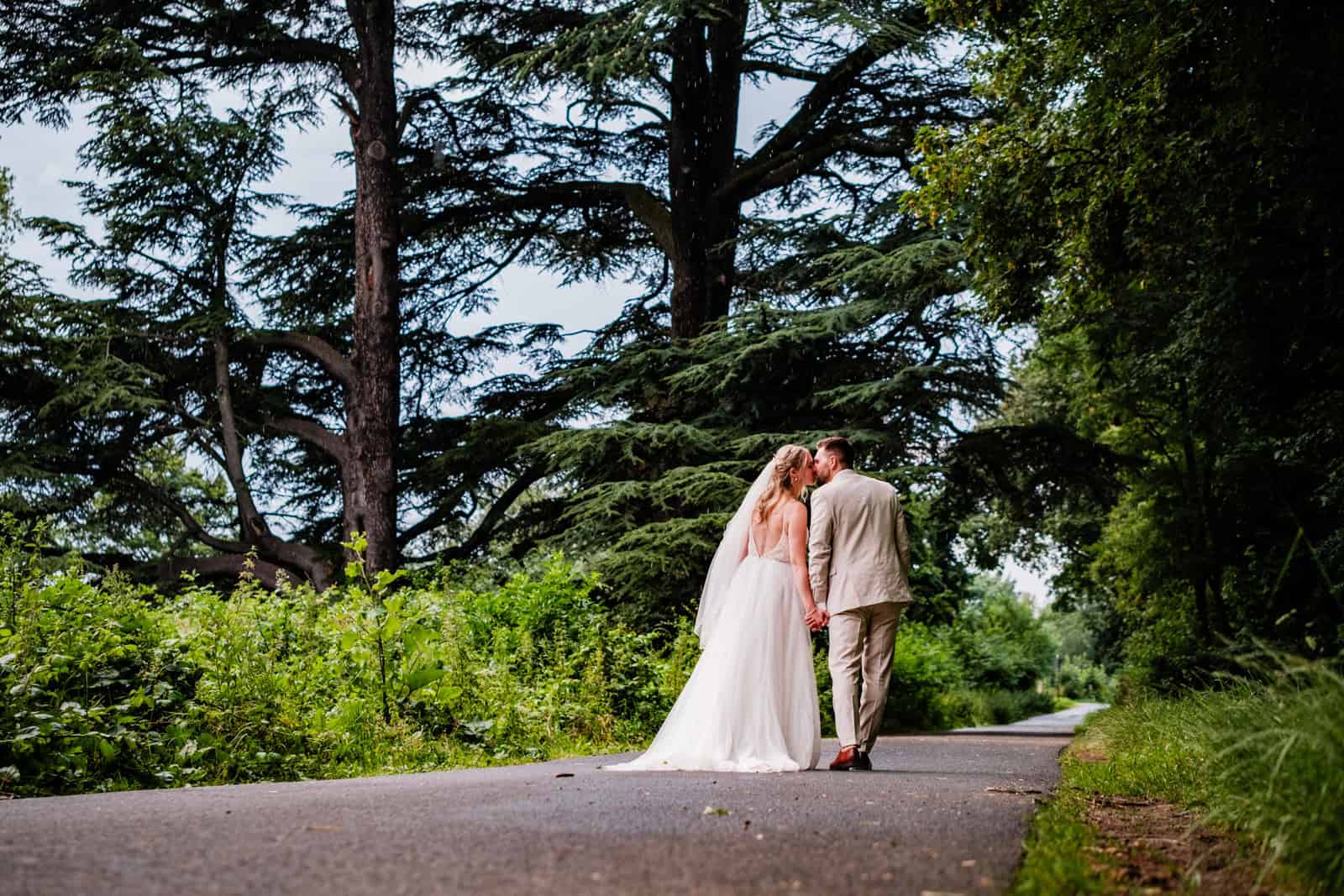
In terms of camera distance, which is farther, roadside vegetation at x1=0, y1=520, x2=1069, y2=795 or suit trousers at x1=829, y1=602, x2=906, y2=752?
suit trousers at x1=829, y1=602, x2=906, y2=752

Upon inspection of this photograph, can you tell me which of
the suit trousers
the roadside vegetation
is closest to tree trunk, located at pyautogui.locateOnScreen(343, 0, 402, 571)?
the roadside vegetation

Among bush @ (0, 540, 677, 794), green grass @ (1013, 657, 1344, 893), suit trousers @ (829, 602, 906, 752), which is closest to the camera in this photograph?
green grass @ (1013, 657, 1344, 893)

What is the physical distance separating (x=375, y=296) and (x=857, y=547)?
1166 centimetres

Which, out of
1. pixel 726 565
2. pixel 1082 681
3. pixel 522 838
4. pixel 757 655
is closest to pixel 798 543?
pixel 726 565

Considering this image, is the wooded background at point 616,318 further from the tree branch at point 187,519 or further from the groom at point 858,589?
the groom at point 858,589

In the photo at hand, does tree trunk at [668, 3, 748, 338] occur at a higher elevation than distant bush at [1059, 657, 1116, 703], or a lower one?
higher

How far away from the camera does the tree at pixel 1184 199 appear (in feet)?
26.2

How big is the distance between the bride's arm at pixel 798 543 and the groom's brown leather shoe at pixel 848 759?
1.07m

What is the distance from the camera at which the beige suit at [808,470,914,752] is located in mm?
7711

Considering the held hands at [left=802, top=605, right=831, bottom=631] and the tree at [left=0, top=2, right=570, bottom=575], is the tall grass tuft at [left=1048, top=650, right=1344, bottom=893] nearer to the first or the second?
the held hands at [left=802, top=605, right=831, bottom=631]

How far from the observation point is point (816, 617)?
26.1 ft

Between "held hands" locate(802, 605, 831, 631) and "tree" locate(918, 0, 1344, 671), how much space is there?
239 centimetres

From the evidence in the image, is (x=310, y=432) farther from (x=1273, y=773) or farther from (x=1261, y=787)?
(x=1273, y=773)

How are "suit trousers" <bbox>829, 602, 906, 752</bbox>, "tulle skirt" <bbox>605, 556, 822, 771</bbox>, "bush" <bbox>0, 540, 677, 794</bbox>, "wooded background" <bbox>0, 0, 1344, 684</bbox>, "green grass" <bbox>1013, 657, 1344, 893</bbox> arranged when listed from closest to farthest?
"green grass" <bbox>1013, 657, 1344, 893</bbox> → "bush" <bbox>0, 540, 677, 794</bbox> → "tulle skirt" <bbox>605, 556, 822, 771</bbox> → "suit trousers" <bbox>829, 602, 906, 752</bbox> → "wooded background" <bbox>0, 0, 1344, 684</bbox>
